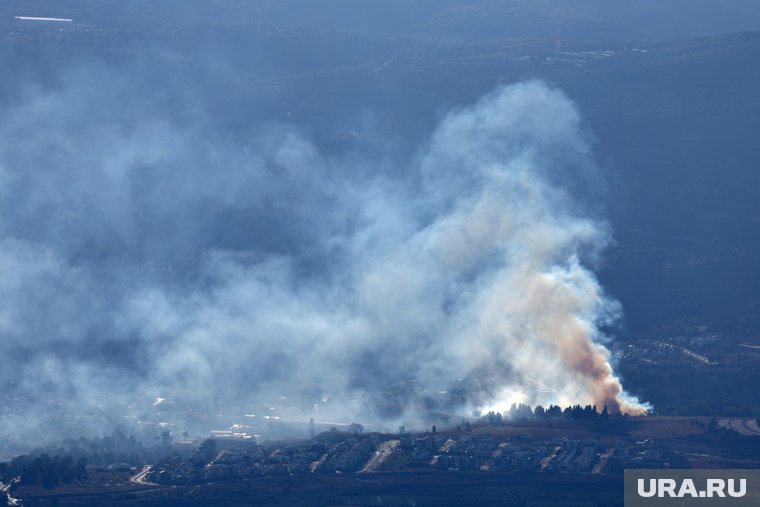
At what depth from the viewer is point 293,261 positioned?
11906 cm

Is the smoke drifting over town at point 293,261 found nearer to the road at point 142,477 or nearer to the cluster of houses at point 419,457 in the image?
the cluster of houses at point 419,457

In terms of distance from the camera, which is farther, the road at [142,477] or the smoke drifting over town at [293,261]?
the smoke drifting over town at [293,261]

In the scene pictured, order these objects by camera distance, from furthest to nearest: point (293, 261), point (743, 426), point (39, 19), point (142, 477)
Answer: point (39, 19) < point (293, 261) < point (743, 426) < point (142, 477)

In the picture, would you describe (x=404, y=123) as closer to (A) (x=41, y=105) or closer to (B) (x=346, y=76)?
(B) (x=346, y=76)

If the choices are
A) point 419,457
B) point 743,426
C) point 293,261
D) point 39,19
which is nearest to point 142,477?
point 419,457

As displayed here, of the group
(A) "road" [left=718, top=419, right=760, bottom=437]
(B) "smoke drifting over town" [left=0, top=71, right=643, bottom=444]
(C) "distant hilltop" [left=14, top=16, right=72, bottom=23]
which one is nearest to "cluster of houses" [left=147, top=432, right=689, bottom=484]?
(A) "road" [left=718, top=419, right=760, bottom=437]

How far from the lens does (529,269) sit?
10719 cm

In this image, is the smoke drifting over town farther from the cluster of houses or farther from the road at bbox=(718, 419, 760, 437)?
the cluster of houses

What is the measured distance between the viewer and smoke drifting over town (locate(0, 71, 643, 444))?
10212cm

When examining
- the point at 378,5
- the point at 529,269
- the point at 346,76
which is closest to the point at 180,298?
the point at 529,269

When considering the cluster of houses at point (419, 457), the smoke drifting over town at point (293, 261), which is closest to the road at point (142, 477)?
the cluster of houses at point (419, 457)

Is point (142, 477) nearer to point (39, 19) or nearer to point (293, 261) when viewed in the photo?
point (293, 261)

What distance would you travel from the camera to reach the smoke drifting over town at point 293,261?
102m


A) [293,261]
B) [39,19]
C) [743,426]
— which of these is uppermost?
[39,19]
